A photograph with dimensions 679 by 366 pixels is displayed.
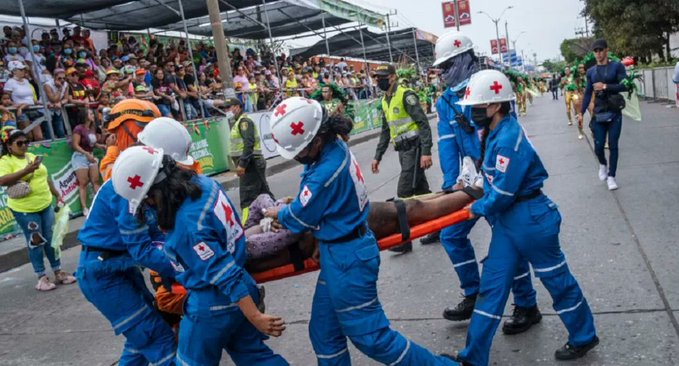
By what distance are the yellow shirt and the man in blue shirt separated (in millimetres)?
6804

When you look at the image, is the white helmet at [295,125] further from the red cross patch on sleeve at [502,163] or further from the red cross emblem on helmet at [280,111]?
the red cross patch on sleeve at [502,163]

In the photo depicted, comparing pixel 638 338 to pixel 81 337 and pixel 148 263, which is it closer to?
pixel 148 263

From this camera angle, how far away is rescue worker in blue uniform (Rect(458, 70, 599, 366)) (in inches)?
130

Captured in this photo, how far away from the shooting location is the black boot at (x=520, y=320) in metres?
3.94

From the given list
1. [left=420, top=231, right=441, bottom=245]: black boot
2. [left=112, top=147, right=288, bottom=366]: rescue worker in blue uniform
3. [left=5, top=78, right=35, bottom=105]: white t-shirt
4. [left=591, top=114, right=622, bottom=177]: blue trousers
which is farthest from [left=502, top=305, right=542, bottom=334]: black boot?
[left=5, top=78, right=35, bottom=105]: white t-shirt

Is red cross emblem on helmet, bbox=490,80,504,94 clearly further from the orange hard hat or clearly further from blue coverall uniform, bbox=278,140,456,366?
the orange hard hat

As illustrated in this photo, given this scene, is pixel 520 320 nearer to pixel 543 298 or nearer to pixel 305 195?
pixel 543 298

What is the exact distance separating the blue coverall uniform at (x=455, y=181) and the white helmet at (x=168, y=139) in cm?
197

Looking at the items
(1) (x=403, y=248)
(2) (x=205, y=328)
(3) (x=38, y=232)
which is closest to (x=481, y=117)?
(2) (x=205, y=328)

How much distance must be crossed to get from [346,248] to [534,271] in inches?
46.1

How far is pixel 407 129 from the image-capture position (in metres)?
6.55

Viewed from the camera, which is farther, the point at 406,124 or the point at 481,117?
the point at 406,124

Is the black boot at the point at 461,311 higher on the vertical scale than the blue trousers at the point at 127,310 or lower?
lower

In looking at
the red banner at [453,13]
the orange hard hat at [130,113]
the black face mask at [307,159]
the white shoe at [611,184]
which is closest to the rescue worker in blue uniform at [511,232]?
the black face mask at [307,159]
